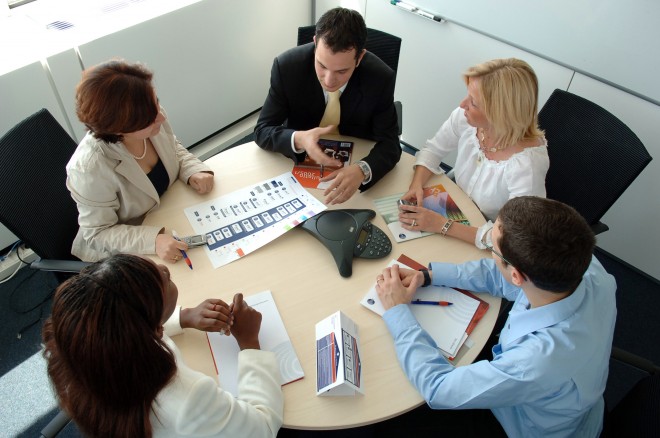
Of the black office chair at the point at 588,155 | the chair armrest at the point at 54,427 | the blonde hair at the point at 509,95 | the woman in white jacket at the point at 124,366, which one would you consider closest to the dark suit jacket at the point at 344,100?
the blonde hair at the point at 509,95

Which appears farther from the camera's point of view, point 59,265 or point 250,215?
point 250,215

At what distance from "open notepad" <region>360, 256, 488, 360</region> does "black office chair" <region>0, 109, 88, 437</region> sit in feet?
3.37

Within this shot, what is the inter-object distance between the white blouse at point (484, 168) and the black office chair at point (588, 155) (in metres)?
0.19

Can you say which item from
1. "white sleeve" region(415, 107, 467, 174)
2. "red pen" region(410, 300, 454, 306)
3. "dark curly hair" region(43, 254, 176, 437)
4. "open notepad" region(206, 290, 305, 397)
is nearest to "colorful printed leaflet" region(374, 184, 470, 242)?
"white sleeve" region(415, 107, 467, 174)

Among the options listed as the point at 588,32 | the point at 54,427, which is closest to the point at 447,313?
the point at 54,427

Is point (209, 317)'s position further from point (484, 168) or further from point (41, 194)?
point (484, 168)

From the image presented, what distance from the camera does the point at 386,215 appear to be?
1639mm

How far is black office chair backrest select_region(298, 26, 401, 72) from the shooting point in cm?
217

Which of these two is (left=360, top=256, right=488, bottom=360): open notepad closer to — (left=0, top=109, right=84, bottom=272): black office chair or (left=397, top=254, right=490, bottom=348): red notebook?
(left=397, top=254, right=490, bottom=348): red notebook

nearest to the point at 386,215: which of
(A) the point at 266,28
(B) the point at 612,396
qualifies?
(B) the point at 612,396

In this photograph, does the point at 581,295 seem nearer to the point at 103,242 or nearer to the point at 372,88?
the point at 372,88

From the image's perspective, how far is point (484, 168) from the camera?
1.77 m

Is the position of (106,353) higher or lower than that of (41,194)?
higher

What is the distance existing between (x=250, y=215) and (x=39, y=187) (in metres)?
0.69
